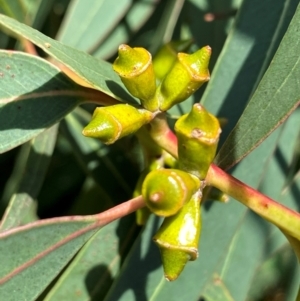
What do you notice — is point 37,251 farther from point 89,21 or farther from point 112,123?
point 89,21

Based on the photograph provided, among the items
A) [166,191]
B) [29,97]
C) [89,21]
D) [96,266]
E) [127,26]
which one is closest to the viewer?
[166,191]

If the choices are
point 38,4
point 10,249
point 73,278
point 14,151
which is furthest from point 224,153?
point 14,151

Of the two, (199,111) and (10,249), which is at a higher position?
(199,111)

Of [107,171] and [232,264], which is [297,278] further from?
[107,171]

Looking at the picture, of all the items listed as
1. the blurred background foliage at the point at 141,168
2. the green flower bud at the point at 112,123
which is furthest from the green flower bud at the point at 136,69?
the blurred background foliage at the point at 141,168

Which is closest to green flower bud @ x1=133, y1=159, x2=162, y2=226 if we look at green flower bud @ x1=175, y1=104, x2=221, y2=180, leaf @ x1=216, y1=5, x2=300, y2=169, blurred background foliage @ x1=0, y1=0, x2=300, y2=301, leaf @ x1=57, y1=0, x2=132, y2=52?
blurred background foliage @ x1=0, y1=0, x2=300, y2=301

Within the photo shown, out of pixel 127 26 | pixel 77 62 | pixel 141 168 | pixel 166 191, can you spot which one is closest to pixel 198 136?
pixel 166 191
